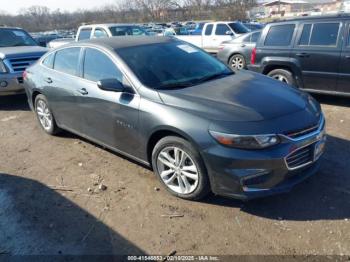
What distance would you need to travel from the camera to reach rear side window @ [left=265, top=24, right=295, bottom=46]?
705 cm

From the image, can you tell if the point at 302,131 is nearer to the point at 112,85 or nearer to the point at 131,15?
the point at 112,85

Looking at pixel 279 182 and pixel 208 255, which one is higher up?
pixel 279 182

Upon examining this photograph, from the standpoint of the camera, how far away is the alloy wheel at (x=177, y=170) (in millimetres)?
3523

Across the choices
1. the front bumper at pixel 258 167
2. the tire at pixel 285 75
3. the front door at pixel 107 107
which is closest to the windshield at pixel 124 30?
the tire at pixel 285 75

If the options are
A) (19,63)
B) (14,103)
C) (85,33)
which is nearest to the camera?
(19,63)

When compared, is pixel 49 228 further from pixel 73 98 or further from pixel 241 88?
pixel 241 88

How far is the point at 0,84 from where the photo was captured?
7.77 metres

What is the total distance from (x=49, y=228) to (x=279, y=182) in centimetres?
232

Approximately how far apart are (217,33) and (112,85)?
13208mm

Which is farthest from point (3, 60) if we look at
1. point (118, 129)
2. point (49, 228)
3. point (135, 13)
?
point (135, 13)

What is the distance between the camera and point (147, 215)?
11.6 ft

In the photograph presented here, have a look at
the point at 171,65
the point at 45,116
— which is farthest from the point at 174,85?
the point at 45,116

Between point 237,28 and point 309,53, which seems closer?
point 309,53

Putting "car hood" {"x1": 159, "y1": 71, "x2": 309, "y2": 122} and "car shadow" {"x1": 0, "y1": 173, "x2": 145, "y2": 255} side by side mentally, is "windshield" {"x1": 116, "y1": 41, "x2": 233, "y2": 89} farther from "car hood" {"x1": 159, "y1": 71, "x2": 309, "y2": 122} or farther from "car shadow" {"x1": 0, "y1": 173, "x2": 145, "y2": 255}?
"car shadow" {"x1": 0, "y1": 173, "x2": 145, "y2": 255}
